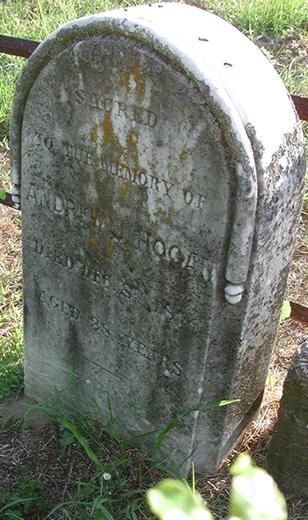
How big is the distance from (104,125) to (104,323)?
2.40ft

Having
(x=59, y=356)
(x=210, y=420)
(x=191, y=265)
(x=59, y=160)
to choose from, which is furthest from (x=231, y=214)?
(x=59, y=356)

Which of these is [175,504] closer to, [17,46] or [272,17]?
[17,46]

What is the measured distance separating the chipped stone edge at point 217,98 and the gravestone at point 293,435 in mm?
351

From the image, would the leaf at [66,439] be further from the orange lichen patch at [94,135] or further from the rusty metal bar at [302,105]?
the rusty metal bar at [302,105]

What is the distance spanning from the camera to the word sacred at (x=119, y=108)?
183 cm

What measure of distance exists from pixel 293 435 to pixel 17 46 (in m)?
1.88

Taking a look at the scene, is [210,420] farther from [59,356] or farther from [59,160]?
[59,160]

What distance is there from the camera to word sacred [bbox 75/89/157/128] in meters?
1.83

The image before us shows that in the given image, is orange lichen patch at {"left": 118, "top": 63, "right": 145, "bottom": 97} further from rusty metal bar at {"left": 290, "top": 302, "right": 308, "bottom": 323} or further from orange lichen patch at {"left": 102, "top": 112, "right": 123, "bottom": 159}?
rusty metal bar at {"left": 290, "top": 302, "right": 308, "bottom": 323}

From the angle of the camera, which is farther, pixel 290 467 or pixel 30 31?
pixel 30 31

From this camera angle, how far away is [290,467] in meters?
2.21

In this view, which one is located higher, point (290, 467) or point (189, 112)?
point (189, 112)

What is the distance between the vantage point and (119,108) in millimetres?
1887

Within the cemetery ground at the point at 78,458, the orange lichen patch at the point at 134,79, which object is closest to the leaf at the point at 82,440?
the cemetery ground at the point at 78,458
